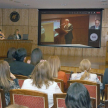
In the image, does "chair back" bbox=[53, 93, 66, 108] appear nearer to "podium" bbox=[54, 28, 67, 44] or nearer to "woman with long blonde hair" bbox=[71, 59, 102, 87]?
"woman with long blonde hair" bbox=[71, 59, 102, 87]

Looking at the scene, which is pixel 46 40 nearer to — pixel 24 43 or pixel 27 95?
pixel 24 43

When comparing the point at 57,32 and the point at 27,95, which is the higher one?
the point at 57,32

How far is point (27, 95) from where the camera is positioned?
6.50 ft

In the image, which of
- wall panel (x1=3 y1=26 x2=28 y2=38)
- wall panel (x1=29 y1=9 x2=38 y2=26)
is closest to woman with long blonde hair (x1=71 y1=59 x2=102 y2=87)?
wall panel (x1=29 y1=9 x2=38 y2=26)

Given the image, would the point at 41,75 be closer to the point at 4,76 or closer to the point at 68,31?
the point at 4,76

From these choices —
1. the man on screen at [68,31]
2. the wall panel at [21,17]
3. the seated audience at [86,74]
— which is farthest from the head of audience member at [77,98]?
the wall panel at [21,17]

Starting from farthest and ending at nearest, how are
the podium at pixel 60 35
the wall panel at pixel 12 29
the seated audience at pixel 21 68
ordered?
the wall panel at pixel 12 29 → the podium at pixel 60 35 → the seated audience at pixel 21 68

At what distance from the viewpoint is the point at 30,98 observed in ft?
6.52

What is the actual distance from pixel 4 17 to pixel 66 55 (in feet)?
13.8

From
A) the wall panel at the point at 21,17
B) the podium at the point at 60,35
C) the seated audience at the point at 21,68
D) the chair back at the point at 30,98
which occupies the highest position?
the wall panel at the point at 21,17

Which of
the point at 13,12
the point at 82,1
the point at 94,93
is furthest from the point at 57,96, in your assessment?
the point at 13,12

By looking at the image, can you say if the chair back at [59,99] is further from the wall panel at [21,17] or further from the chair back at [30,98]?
the wall panel at [21,17]

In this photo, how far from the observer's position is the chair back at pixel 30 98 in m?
1.93

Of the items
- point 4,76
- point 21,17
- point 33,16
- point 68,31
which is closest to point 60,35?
point 68,31
